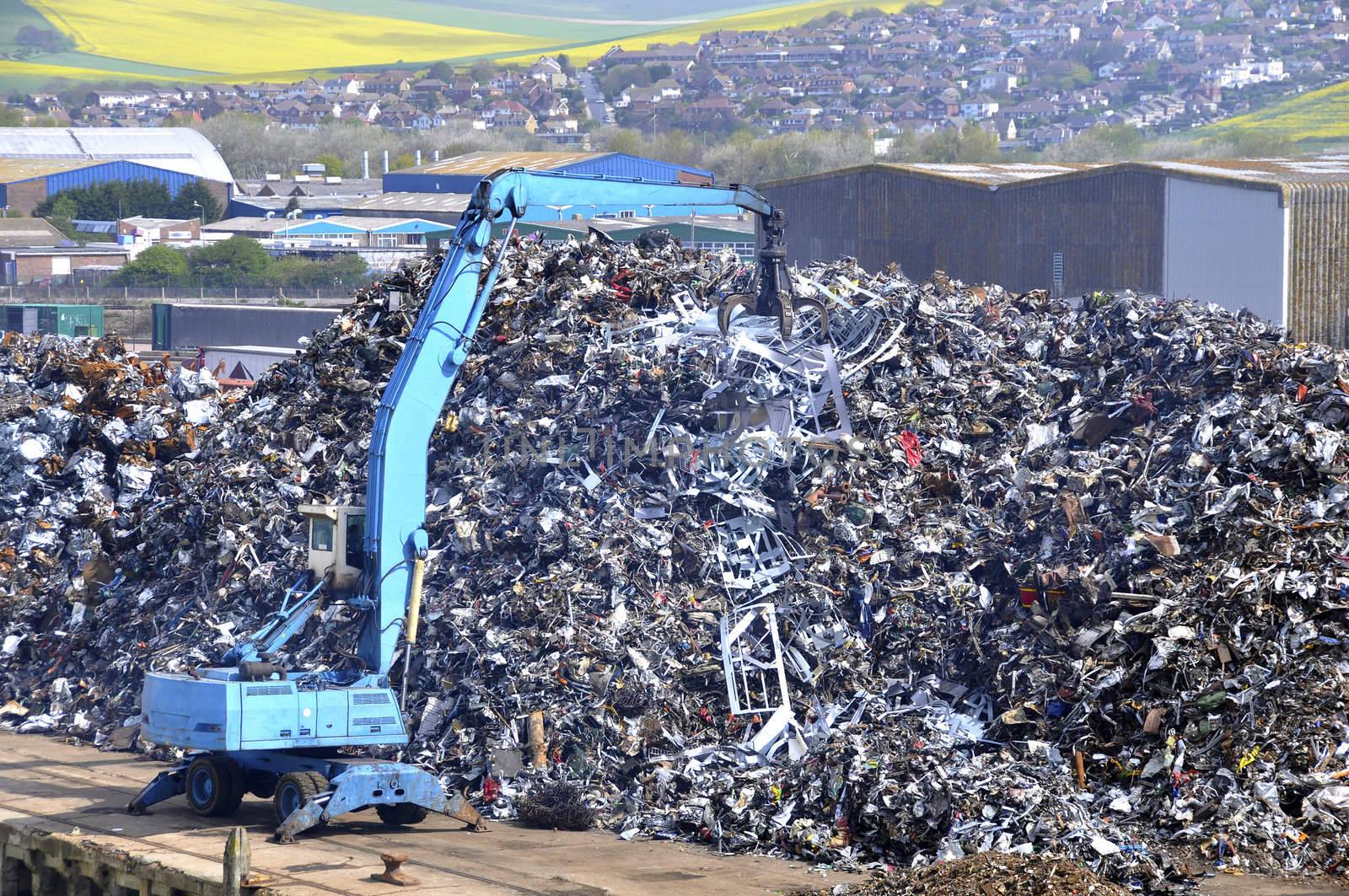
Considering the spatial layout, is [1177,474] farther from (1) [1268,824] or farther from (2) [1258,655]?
(1) [1268,824]

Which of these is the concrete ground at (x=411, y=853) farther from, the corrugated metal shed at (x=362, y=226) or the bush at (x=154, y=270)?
the corrugated metal shed at (x=362, y=226)

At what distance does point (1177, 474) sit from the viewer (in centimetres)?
1634

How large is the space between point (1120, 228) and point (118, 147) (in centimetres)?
8229

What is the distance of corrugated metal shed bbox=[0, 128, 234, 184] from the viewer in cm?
9694

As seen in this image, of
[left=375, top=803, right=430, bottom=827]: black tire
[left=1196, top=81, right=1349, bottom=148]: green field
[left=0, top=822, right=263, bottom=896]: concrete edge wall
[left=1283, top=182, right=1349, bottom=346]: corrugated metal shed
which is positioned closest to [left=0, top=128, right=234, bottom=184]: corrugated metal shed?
[left=1196, top=81, right=1349, bottom=148]: green field

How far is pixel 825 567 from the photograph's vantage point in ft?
52.5

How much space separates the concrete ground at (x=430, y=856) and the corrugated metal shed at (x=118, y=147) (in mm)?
85224

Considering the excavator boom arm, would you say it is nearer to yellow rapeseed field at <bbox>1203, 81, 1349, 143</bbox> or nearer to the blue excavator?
the blue excavator

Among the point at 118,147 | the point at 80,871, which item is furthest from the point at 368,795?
the point at 118,147

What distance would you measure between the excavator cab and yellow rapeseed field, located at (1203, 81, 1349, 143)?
103 meters

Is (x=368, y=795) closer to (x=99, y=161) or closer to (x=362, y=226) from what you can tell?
(x=362, y=226)

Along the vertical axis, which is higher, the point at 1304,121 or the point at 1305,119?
the point at 1305,119

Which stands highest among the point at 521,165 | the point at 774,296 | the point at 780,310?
the point at 521,165

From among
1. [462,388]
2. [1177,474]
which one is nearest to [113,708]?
[462,388]
